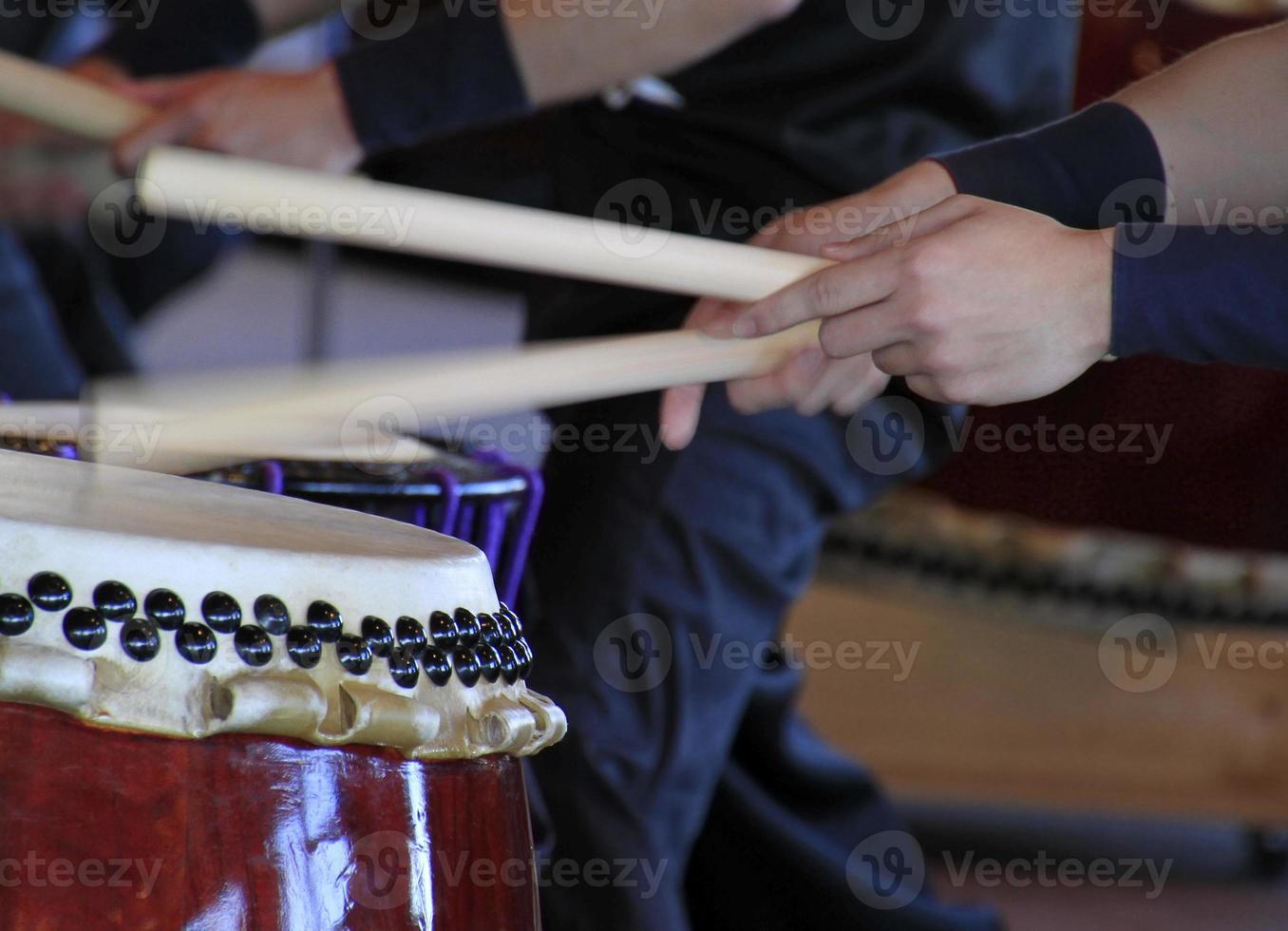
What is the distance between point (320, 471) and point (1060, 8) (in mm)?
751

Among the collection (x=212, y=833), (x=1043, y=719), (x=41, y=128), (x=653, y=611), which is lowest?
(x=1043, y=719)

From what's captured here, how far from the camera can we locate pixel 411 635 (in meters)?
0.65

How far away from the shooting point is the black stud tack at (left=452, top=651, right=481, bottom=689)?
26.1 inches

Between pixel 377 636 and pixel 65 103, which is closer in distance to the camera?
pixel 377 636

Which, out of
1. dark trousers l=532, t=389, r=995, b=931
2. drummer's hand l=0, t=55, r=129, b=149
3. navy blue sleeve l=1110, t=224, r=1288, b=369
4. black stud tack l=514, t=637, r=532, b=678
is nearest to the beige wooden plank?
dark trousers l=532, t=389, r=995, b=931

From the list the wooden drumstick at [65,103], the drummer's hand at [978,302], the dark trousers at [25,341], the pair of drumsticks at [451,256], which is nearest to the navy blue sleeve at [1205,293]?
the drummer's hand at [978,302]

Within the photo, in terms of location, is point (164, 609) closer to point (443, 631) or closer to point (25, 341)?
point (443, 631)

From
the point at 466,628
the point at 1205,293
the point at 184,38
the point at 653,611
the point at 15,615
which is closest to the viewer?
the point at 15,615

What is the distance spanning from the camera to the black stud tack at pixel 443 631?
66cm

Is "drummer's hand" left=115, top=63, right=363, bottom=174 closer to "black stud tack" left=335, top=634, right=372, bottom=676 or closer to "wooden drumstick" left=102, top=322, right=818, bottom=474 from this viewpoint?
"wooden drumstick" left=102, top=322, right=818, bottom=474

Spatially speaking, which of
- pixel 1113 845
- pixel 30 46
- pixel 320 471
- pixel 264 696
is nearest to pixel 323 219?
pixel 320 471

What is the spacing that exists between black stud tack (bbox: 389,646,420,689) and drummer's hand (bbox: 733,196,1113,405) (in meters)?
0.32

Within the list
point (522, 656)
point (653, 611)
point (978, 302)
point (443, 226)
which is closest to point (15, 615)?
point (522, 656)

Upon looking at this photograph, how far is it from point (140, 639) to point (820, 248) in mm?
560
